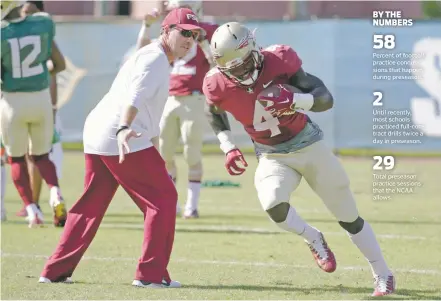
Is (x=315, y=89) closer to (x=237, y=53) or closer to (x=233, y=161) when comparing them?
(x=237, y=53)

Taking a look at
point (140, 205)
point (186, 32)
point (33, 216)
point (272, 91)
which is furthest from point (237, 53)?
point (33, 216)

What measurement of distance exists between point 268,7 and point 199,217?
12222 mm

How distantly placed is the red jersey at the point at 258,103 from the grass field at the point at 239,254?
966mm

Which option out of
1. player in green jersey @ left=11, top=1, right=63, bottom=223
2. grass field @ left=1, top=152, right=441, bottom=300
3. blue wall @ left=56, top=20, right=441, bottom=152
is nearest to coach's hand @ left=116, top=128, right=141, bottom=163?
grass field @ left=1, top=152, right=441, bottom=300

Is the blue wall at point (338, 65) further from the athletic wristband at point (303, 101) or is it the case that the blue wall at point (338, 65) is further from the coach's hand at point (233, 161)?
the athletic wristband at point (303, 101)

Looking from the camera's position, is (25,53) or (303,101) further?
(25,53)

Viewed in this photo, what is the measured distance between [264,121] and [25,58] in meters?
3.56

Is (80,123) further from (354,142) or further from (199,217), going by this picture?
(199,217)

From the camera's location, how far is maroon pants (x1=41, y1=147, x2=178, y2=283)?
20.7 feet

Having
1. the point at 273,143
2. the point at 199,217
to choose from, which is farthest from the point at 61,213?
the point at 273,143

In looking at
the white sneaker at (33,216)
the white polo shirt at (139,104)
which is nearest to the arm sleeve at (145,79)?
the white polo shirt at (139,104)

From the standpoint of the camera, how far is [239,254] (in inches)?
308

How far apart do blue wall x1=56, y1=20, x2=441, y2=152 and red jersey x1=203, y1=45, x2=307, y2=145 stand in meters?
8.86

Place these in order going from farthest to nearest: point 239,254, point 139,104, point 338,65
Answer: point 338,65 → point 239,254 → point 139,104
